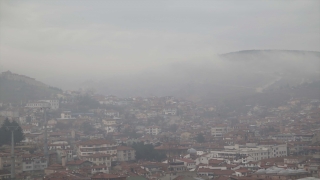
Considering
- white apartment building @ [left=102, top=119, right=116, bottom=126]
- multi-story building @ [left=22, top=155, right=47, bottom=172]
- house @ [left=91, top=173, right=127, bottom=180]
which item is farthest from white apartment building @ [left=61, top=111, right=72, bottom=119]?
house @ [left=91, top=173, right=127, bottom=180]

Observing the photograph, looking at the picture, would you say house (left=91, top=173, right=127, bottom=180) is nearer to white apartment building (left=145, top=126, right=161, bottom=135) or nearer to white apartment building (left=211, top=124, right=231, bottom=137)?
white apartment building (left=211, top=124, right=231, bottom=137)

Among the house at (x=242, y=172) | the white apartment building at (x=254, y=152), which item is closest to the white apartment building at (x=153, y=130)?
the white apartment building at (x=254, y=152)

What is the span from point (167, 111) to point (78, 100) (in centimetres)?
1020

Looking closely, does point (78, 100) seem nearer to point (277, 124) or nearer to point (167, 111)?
point (167, 111)

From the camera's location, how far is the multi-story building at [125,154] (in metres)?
34.6

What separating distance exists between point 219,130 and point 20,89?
85.1 feet

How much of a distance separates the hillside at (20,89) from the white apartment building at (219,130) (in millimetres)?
22116

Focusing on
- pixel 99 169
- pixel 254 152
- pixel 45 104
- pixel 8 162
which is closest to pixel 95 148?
pixel 99 169

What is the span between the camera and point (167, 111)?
6700 cm

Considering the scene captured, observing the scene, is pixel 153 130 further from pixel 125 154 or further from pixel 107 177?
pixel 107 177

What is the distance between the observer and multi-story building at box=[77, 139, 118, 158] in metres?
34.7

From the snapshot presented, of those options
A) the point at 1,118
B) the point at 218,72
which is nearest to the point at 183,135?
the point at 1,118

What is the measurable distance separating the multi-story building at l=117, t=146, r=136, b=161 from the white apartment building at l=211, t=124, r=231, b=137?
15.2m

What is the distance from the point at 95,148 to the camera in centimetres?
3541
